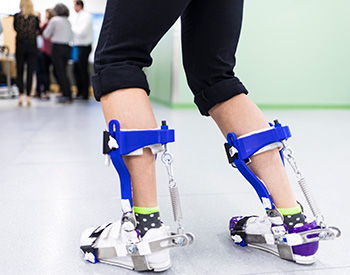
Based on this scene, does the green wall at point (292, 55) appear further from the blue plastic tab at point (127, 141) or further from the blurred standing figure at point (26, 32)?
the blue plastic tab at point (127, 141)

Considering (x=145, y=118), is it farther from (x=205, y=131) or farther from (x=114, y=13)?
(x=205, y=131)

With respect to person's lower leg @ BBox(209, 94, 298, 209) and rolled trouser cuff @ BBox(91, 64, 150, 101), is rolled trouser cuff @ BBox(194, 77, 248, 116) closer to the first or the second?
person's lower leg @ BBox(209, 94, 298, 209)

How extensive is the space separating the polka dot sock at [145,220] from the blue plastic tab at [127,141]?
1.0 inches

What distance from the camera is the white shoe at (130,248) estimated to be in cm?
59

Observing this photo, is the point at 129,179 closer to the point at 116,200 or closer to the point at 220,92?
the point at 220,92

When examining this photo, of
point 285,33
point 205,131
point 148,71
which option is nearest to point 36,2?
point 148,71

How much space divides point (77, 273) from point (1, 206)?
1.35ft

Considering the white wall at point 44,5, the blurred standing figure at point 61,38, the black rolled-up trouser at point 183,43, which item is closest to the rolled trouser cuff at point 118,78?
the black rolled-up trouser at point 183,43

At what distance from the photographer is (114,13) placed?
1.87 feet

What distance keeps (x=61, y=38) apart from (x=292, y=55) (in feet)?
8.95

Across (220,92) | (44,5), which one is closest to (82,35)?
(220,92)

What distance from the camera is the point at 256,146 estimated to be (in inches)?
24.8

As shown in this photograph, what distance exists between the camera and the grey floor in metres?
0.64

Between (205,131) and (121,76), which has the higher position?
(121,76)
